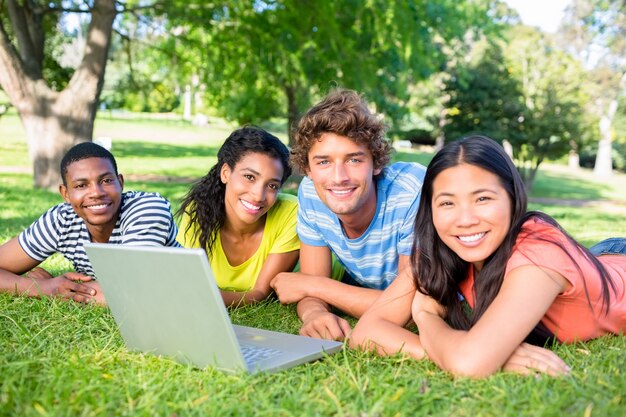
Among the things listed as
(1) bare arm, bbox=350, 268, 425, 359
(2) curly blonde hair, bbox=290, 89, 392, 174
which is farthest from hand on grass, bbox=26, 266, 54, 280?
(1) bare arm, bbox=350, 268, 425, 359

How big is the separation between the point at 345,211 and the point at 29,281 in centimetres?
188

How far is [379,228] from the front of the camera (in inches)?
144

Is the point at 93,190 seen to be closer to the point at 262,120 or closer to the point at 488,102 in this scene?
the point at 262,120

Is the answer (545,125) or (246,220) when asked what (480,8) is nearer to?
(545,125)

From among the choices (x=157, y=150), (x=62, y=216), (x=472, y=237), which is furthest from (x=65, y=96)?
(x=157, y=150)

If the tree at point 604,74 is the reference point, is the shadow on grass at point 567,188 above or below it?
below

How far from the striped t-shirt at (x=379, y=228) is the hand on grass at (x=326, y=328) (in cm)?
54

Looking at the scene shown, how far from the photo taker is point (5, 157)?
17750mm

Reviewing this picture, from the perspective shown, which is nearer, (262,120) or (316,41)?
(316,41)

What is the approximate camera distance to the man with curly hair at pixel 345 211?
3.41 meters

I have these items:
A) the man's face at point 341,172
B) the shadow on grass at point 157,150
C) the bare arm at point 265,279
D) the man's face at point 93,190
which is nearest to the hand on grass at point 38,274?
the man's face at point 93,190

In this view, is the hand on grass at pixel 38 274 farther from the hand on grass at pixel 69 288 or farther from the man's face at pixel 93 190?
the man's face at pixel 93 190

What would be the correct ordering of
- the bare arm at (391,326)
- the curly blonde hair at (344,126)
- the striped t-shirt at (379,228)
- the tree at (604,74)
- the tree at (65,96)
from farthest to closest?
the tree at (604,74) < the tree at (65,96) < the striped t-shirt at (379,228) < the curly blonde hair at (344,126) < the bare arm at (391,326)

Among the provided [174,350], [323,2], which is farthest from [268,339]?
[323,2]
